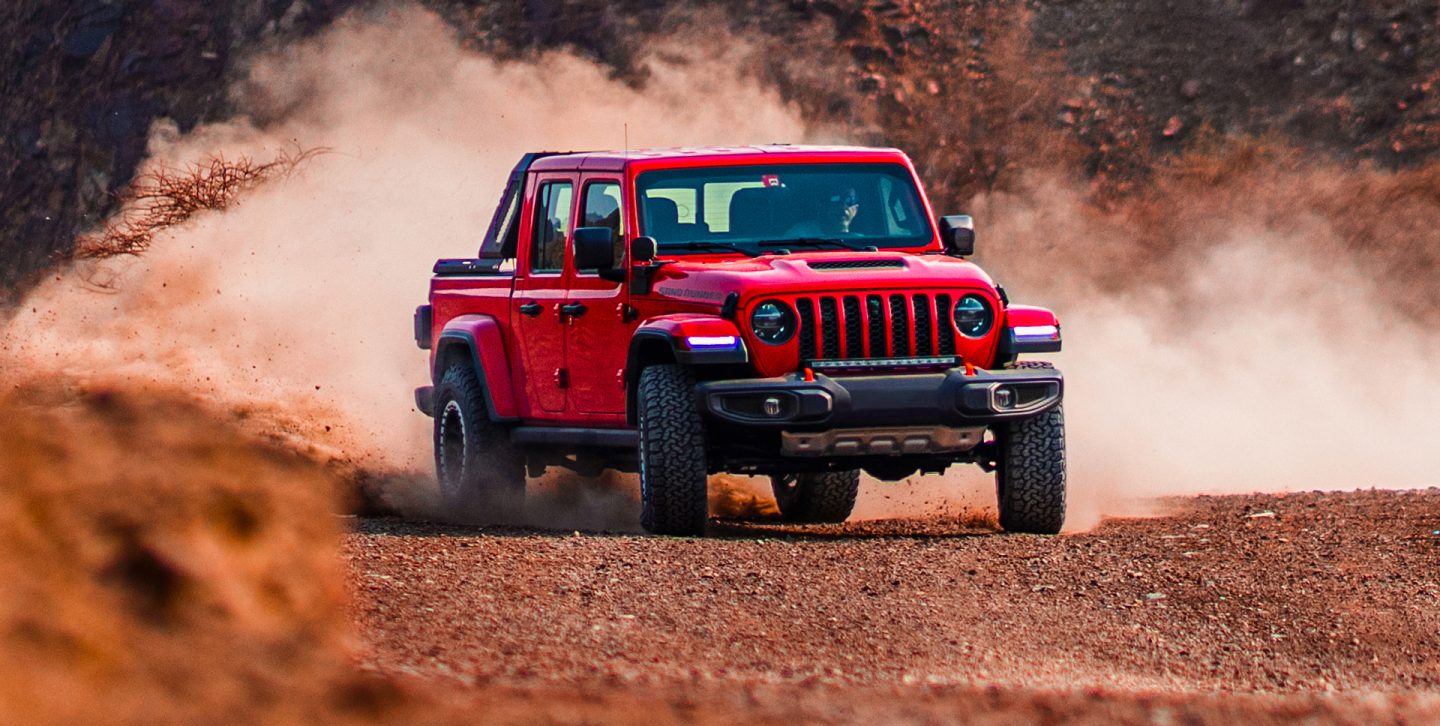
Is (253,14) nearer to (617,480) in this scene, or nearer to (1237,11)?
(1237,11)

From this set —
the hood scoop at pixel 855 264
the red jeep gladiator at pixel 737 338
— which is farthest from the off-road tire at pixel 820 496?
the hood scoop at pixel 855 264

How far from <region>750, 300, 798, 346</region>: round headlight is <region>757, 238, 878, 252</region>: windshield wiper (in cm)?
98

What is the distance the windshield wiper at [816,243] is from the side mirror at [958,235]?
47 centimetres

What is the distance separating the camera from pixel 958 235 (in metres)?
10.9

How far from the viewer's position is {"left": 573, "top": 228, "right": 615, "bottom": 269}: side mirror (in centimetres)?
1021

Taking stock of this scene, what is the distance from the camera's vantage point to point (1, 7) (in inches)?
1439

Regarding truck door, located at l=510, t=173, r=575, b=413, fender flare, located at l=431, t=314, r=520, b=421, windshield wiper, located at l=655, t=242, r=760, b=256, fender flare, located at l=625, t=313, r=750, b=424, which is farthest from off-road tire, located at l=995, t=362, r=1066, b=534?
fender flare, located at l=431, t=314, r=520, b=421

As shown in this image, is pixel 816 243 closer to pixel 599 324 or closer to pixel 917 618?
pixel 599 324

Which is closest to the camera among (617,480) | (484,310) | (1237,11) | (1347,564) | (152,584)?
(152,584)

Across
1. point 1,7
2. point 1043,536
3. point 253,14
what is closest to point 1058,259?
point 253,14

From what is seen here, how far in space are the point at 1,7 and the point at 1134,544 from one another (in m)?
31.5

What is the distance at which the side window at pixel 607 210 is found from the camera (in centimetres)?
1082

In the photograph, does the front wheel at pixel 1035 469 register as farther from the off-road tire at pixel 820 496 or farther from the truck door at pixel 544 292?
the truck door at pixel 544 292

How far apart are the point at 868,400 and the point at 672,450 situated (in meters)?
0.96
